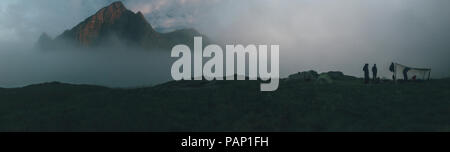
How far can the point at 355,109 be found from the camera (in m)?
38.5

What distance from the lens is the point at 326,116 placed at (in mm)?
36844

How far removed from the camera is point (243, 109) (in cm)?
4031

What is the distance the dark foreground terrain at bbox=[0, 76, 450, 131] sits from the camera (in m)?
35.4

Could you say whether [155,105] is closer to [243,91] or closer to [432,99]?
[243,91]

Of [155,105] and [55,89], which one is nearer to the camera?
[155,105]

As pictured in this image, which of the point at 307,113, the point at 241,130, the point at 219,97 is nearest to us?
the point at 241,130

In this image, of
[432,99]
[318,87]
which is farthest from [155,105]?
[432,99]

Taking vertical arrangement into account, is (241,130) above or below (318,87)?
below

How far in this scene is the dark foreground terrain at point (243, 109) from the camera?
116 feet

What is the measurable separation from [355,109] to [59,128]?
27.7m
